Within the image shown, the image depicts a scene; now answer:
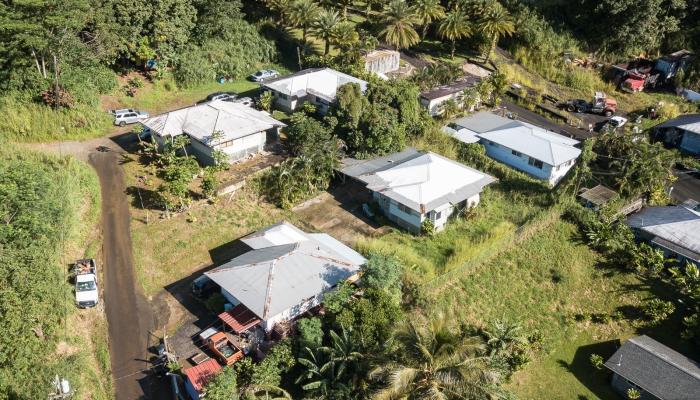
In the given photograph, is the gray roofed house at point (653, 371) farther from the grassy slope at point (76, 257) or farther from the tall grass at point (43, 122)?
the tall grass at point (43, 122)

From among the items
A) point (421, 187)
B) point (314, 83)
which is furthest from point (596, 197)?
point (314, 83)

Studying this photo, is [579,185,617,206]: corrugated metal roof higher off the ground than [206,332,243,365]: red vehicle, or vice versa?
[579,185,617,206]: corrugated metal roof

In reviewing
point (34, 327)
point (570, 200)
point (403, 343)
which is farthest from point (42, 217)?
point (570, 200)

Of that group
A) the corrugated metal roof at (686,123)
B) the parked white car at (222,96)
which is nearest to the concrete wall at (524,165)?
the corrugated metal roof at (686,123)

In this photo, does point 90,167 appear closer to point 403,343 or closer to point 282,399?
point 282,399

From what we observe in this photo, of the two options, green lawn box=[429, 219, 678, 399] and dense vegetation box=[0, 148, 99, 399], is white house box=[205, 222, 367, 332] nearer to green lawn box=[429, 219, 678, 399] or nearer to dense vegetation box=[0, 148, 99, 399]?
green lawn box=[429, 219, 678, 399]

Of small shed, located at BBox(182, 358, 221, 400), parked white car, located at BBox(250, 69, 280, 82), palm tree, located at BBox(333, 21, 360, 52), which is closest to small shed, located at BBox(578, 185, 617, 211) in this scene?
palm tree, located at BBox(333, 21, 360, 52)
